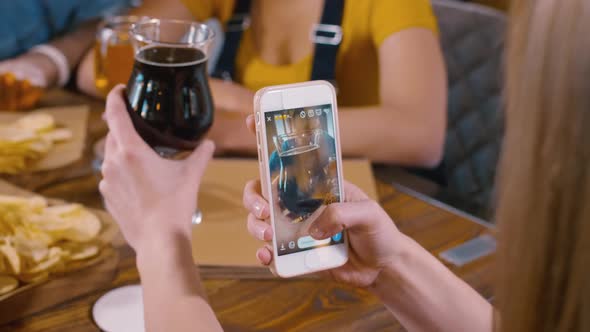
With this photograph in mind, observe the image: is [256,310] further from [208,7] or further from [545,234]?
[208,7]

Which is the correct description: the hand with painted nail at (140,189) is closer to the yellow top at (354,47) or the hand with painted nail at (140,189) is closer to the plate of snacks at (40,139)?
the plate of snacks at (40,139)

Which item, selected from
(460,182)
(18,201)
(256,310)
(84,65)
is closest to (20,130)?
(18,201)

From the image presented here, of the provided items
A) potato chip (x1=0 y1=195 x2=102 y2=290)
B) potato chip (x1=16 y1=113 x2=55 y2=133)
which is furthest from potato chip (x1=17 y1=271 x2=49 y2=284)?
potato chip (x1=16 y1=113 x2=55 y2=133)

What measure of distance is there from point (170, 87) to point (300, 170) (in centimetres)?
26

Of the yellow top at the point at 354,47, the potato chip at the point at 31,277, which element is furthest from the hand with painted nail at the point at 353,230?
the yellow top at the point at 354,47

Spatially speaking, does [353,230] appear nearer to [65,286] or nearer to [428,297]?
[428,297]

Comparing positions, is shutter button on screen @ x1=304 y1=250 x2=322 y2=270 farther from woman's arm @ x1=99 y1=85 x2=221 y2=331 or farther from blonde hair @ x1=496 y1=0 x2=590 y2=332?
blonde hair @ x1=496 y1=0 x2=590 y2=332

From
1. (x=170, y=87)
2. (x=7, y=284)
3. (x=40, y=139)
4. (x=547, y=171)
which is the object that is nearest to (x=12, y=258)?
(x=7, y=284)

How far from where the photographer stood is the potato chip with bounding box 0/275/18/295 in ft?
2.48

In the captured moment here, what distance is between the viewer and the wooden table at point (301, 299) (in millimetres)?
763

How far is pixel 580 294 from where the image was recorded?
0.45m

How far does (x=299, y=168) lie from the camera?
706 millimetres

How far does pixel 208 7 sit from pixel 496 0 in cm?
120

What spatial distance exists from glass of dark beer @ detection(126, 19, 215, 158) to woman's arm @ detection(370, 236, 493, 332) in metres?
0.33
